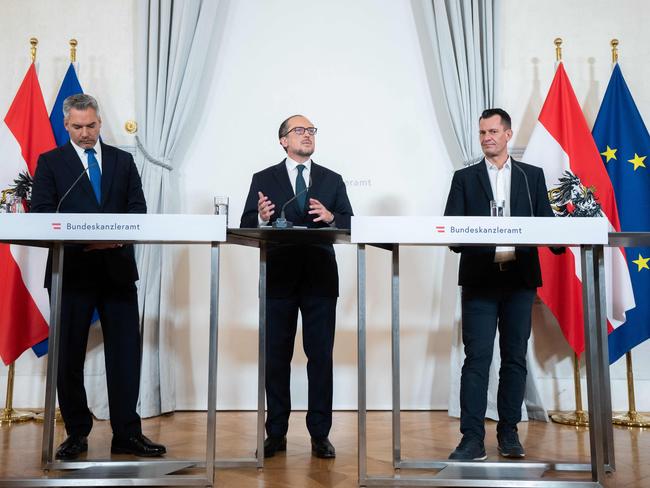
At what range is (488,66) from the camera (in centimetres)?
401

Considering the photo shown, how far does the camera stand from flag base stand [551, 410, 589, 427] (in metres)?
3.58

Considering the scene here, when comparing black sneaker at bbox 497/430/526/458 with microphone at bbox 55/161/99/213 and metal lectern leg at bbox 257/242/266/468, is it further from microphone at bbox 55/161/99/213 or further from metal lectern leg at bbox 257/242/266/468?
microphone at bbox 55/161/99/213

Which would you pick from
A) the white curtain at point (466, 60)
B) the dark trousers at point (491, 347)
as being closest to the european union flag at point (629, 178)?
the white curtain at point (466, 60)

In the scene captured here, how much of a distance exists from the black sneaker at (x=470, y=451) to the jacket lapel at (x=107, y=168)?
1.81 meters

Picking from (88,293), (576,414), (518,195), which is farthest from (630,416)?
(88,293)

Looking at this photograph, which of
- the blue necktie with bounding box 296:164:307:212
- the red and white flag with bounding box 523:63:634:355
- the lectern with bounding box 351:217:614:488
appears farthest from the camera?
the red and white flag with bounding box 523:63:634:355

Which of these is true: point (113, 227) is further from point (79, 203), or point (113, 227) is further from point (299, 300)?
point (299, 300)

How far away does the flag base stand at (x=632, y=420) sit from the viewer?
352 cm

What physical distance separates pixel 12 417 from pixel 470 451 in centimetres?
264

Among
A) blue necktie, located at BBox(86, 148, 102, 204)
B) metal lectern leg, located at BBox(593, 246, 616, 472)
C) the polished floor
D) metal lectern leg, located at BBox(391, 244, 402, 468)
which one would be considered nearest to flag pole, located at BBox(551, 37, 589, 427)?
the polished floor

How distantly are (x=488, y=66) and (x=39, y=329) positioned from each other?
10.7ft

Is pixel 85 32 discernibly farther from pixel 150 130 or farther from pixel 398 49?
pixel 398 49

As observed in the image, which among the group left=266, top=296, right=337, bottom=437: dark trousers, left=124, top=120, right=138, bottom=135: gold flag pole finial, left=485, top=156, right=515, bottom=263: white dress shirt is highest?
left=124, top=120, right=138, bottom=135: gold flag pole finial

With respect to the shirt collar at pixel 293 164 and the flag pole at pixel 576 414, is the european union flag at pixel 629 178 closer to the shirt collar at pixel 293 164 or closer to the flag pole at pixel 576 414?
the flag pole at pixel 576 414
